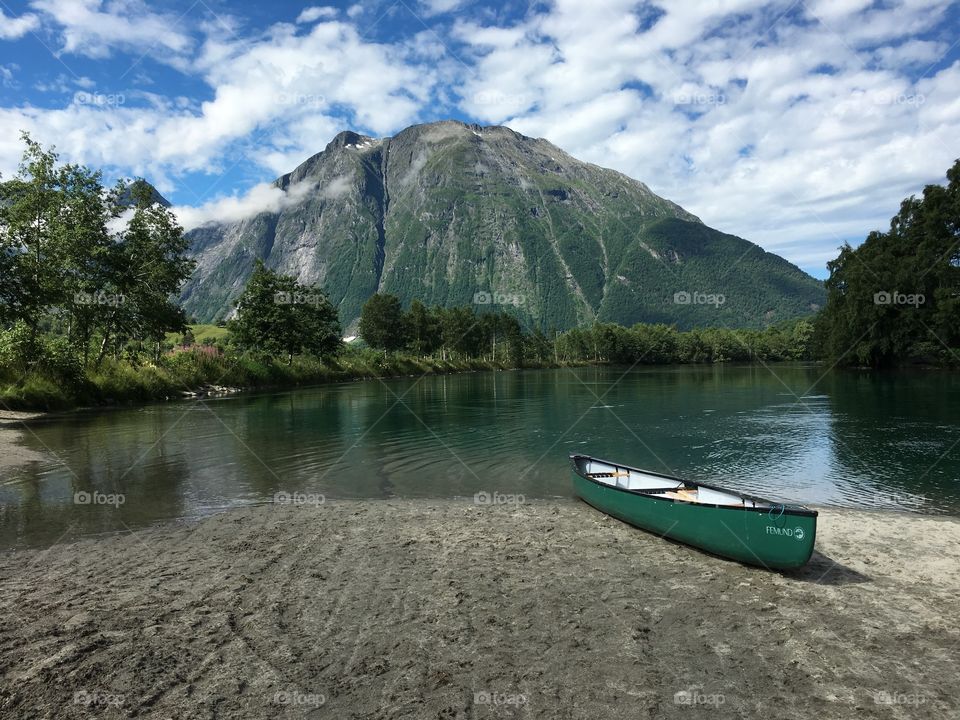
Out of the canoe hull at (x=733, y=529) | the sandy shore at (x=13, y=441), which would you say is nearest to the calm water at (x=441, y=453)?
the sandy shore at (x=13, y=441)

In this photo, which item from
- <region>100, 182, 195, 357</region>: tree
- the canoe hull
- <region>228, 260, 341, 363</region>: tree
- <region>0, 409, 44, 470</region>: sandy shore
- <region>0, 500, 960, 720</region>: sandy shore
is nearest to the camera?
<region>0, 500, 960, 720</region>: sandy shore

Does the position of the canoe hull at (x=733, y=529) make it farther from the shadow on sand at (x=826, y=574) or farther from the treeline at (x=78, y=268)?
the treeline at (x=78, y=268)

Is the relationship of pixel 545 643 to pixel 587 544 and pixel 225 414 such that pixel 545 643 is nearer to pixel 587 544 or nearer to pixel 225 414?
pixel 587 544

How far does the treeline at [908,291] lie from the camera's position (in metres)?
80.7

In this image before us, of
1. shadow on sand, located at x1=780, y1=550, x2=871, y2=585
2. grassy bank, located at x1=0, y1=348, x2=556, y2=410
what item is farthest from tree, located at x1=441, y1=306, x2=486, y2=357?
shadow on sand, located at x1=780, y1=550, x2=871, y2=585

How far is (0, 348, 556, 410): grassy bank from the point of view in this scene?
4009 centimetres

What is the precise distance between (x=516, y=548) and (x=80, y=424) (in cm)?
3362

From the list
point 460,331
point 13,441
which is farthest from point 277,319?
point 460,331

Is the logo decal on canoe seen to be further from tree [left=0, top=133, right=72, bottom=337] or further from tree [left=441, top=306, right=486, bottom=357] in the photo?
tree [left=441, top=306, right=486, bottom=357]

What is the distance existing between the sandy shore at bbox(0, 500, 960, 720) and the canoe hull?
1.16 ft

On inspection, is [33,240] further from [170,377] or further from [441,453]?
[441,453]

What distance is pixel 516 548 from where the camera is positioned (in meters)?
14.1

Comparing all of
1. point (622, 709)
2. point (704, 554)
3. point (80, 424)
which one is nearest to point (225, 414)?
point (80, 424)

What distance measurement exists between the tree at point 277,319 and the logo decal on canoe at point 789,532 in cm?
7695
